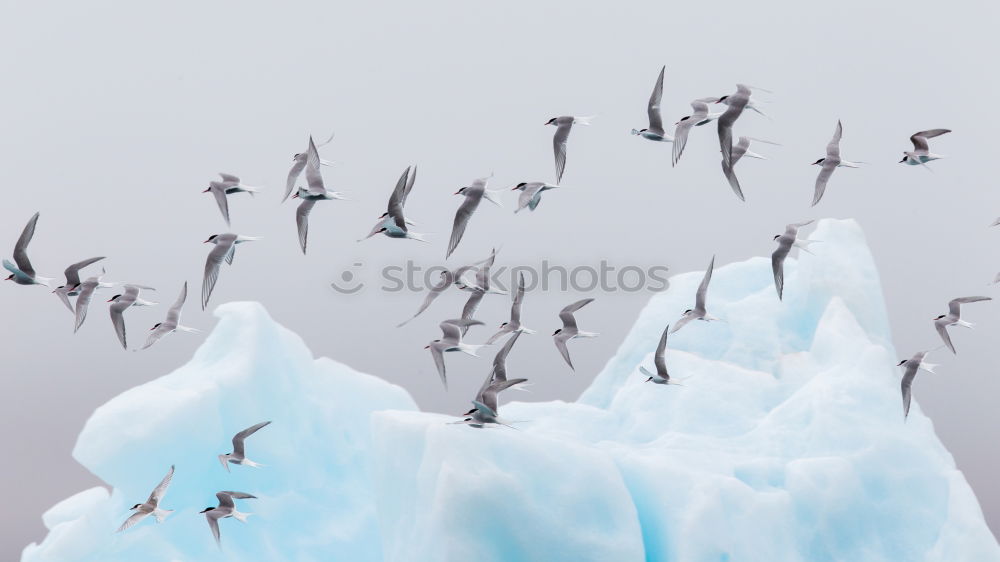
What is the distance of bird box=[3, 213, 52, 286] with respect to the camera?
8266 millimetres

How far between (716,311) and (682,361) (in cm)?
110

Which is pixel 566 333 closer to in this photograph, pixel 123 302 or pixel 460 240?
pixel 460 240

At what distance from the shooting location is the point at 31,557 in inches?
452

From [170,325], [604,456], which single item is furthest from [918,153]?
[170,325]

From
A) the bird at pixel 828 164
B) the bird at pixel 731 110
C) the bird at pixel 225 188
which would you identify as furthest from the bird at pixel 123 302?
the bird at pixel 828 164

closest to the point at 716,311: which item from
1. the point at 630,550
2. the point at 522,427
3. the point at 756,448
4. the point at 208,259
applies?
the point at 756,448

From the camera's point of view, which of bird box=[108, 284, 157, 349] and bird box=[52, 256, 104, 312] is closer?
bird box=[52, 256, 104, 312]

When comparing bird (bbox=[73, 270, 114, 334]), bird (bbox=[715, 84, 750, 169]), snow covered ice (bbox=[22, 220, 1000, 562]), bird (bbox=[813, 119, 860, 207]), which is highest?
bird (bbox=[715, 84, 750, 169])

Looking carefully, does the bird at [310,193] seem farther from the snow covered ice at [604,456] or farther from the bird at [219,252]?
the snow covered ice at [604,456]

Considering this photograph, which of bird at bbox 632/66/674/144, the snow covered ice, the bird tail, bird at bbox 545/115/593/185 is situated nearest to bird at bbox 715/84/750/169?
bird at bbox 632/66/674/144

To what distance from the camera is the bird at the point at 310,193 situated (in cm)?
855

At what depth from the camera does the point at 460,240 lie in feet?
26.6

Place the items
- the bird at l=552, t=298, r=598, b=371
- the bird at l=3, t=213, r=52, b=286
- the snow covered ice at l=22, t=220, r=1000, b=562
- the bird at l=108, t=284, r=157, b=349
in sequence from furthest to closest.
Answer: the bird at l=552, t=298, r=598, b=371 < the bird at l=108, t=284, r=157, b=349 < the snow covered ice at l=22, t=220, r=1000, b=562 < the bird at l=3, t=213, r=52, b=286

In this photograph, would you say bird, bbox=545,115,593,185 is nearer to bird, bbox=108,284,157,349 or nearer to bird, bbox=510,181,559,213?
bird, bbox=510,181,559,213
